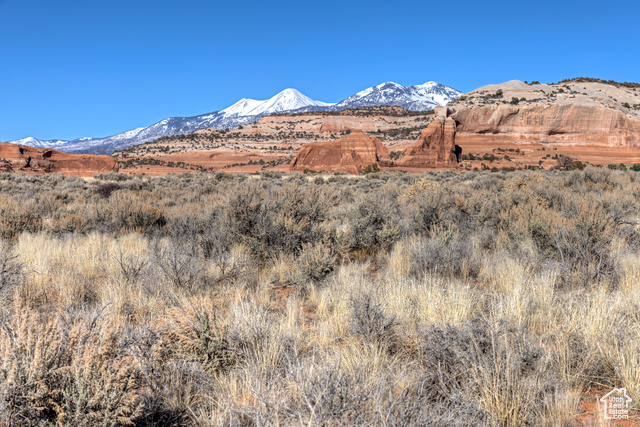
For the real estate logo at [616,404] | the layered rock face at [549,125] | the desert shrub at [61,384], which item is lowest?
the real estate logo at [616,404]

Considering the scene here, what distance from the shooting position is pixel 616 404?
7.14ft

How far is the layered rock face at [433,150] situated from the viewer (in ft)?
140

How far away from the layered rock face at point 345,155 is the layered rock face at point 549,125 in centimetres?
1756

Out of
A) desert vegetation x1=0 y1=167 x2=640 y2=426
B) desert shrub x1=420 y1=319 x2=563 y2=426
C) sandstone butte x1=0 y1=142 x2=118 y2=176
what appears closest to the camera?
desert vegetation x1=0 y1=167 x2=640 y2=426

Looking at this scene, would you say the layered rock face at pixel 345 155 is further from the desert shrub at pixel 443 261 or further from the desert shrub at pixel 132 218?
the desert shrub at pixel 443 261

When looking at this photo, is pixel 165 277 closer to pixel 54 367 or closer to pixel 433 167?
pixel 54 367

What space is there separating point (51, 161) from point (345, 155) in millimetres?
38149

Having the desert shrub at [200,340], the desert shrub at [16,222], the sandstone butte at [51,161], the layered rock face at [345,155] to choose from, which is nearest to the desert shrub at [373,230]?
the desert shrub at [200,340]

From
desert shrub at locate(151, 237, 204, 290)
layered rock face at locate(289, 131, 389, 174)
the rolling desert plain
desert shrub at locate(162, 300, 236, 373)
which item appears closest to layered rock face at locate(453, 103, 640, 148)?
layered rock face at locate(289, 131, 389, 174)

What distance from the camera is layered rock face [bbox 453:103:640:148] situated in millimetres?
48375

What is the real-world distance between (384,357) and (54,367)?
196cm

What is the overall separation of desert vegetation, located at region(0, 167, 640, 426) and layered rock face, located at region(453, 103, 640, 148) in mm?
51314

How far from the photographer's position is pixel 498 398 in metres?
2.04

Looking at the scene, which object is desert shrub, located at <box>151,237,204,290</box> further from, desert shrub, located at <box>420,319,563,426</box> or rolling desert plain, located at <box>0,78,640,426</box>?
desert shrub, located at <box>420,319,563,426</box>
